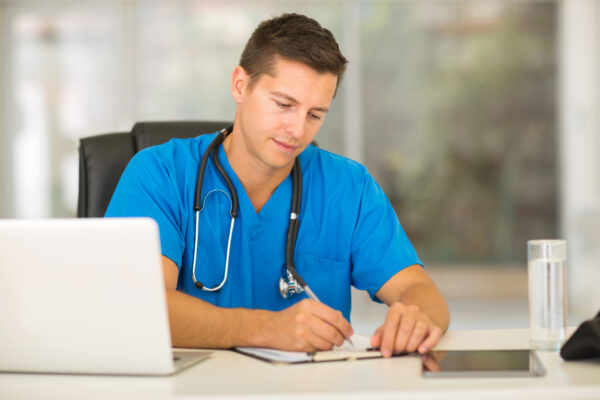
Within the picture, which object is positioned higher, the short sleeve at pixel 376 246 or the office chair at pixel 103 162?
the office chair at pixel 103 162

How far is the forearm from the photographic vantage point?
1.12 m

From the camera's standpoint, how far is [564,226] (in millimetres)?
4406

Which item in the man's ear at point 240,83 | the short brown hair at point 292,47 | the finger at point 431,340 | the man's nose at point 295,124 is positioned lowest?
the finger at point 431,340

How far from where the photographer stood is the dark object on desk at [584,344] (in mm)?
962

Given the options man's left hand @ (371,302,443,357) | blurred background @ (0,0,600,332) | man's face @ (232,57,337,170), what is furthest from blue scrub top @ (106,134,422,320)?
blurred background @ (0,0,600,332)

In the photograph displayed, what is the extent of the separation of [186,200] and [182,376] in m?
0.61

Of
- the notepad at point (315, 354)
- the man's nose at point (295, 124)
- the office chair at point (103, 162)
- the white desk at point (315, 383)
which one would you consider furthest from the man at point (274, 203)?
the white desk at point (315, 383)

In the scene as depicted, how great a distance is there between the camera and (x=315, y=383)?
2.88 ft

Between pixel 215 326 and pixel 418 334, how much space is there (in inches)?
12.4

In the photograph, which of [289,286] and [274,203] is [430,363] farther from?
[274,203]

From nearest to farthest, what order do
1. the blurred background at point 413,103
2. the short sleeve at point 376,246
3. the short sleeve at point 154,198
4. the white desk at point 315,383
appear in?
the white desk at point 315,383, the short sleeve at point 154,198, the short sleeve at point 376,246, the blurred background at point 413,103

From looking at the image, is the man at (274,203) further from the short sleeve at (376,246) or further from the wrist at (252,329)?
the wrist at (252,329)

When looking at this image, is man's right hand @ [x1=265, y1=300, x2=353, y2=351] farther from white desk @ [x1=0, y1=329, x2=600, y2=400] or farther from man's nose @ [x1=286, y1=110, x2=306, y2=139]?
man's nose @ [x1=286, y1=110, x2=306, y2=139]

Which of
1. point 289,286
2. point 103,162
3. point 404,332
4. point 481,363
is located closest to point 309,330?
point 404,332
